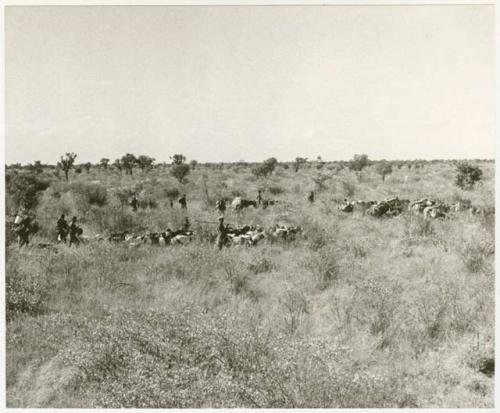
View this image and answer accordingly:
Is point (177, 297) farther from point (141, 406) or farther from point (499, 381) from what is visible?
point (499, 381)

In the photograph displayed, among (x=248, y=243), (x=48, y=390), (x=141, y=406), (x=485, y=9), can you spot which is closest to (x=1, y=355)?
(x=48, y=390)

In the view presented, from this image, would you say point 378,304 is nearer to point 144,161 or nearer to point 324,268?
point 324,268

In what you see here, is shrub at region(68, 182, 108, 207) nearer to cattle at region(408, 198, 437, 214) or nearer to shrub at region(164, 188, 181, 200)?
shrub at region(164, 188, 181, 200)

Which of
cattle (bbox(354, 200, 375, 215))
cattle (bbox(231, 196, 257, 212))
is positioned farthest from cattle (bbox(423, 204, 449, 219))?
cattle (bbox(231, 196, 257, 212))

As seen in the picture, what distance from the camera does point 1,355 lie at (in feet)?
16.5

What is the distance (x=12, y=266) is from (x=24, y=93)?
2792mm

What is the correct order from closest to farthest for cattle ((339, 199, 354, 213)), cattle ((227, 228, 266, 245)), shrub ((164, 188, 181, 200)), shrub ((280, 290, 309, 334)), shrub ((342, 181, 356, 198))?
shrub ((280, 290, 309, 334)) → cattle ((227, 228, 266, 245)) → cattle ((339, 199, 354, 213)) → shrub ((342, 181, 356, 198)) → shrub ((164, 188, 181, 200))

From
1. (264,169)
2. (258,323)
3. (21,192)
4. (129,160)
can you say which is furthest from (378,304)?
(129,160)

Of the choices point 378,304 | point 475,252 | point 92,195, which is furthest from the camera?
point 92,195

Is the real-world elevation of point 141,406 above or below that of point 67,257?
below

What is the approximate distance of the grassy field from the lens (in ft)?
13.9

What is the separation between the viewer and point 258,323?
5.34 metres

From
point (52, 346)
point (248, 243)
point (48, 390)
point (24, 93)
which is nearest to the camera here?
point (48, 390)

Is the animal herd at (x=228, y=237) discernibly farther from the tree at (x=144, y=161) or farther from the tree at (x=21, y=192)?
the tree at (x=144, y=161)
